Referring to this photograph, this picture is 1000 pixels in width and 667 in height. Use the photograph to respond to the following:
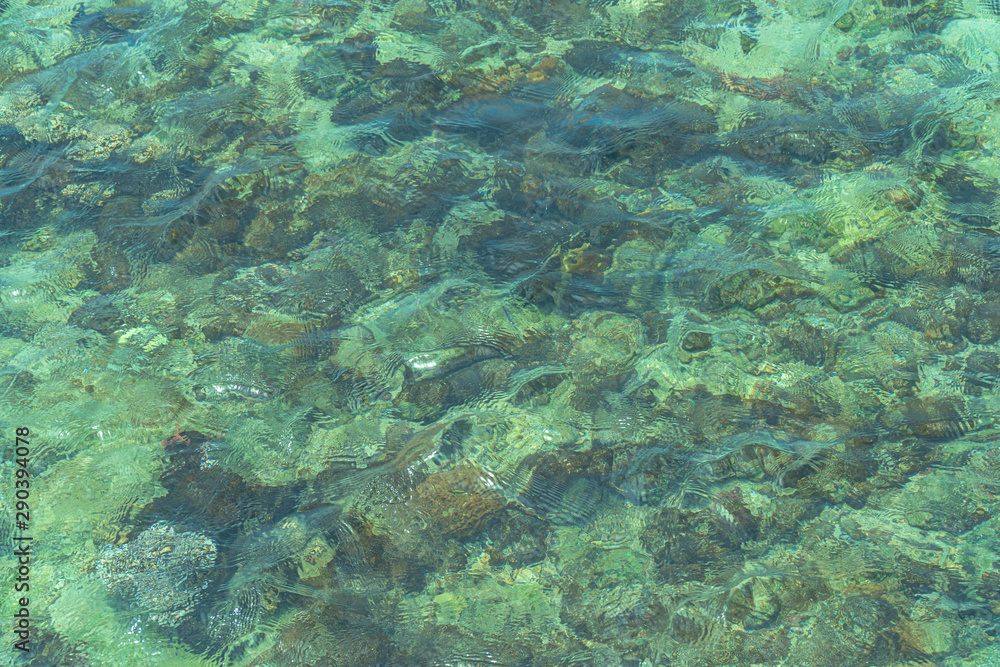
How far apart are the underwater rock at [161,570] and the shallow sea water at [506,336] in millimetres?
12

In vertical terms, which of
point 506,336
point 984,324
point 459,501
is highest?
point 984,324

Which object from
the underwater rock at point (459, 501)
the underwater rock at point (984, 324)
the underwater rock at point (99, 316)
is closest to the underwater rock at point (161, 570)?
the underwater rock at point (459, 501)

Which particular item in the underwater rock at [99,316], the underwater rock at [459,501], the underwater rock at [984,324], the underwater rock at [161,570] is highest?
the underwater rock at [984,324]

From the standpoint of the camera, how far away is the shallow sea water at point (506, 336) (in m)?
2.49

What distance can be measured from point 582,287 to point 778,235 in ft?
3.40

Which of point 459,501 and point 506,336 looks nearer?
point 459,501

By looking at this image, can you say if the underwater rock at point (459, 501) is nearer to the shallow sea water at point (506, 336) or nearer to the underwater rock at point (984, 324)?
the shallow sea water at point (506, 336)

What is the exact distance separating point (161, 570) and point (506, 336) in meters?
1.68

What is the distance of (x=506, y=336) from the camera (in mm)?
3297

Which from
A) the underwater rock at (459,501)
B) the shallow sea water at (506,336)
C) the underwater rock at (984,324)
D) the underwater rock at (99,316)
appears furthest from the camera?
the underwater rock at (99,316)

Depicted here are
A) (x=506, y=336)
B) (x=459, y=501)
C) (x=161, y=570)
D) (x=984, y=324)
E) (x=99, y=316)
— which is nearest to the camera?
(x=161, y=570)

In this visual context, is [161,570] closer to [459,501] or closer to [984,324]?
[459,501]

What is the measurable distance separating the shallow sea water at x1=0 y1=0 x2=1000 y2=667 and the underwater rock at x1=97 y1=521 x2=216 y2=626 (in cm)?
1

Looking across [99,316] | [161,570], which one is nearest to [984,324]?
[161,570]
